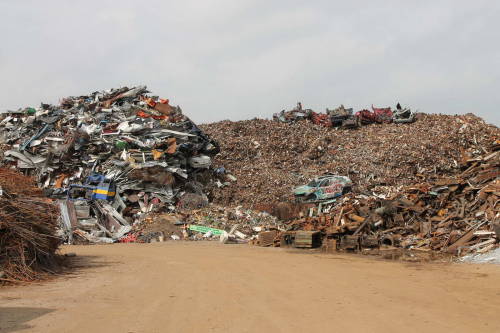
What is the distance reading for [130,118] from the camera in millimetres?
25938

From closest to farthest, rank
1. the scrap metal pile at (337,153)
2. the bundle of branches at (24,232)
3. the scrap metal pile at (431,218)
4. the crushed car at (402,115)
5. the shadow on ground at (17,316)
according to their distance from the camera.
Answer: the shadow on ground at (17,316) < the bundle of branches at (24,232) < the scrap metal pile at (431,218) < the scrap metal pile at (337,153) < the crushed car at (402,115)

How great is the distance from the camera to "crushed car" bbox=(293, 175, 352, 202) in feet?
70.5

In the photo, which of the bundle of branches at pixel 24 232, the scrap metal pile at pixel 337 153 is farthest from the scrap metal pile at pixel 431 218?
the bundle of branches at pixel 24 232

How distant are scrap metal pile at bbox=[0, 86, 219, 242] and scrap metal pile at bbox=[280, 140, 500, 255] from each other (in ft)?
28.9

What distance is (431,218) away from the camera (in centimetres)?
1414

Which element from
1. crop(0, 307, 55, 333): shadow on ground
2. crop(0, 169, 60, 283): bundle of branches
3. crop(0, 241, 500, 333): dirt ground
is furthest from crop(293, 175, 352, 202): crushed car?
crop(0, 307, 55, 333): shadow on ground

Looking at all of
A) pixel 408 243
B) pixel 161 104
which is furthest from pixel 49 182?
pixel 408 243

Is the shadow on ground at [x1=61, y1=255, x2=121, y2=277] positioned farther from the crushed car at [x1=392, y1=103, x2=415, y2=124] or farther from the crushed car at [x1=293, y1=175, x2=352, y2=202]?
the crushed car at [x1=392, y1=103, x2=415, y2=124]

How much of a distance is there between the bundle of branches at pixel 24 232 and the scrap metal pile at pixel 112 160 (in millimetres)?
9300

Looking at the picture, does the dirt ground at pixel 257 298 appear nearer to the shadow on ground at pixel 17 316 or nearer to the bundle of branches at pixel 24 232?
the shadow on ground at pixel 17 316

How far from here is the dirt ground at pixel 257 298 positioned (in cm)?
545

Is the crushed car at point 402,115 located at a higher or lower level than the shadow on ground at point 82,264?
higher

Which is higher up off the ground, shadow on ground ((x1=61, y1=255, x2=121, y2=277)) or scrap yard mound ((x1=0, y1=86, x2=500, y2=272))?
scrap yard mound ((x1=0, y1=86, x2=500, y2=272))

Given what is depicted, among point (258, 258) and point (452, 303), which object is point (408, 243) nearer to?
point (258, 258)
